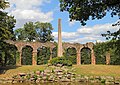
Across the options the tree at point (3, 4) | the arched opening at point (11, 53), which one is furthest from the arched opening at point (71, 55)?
the tree at point (3, 4)

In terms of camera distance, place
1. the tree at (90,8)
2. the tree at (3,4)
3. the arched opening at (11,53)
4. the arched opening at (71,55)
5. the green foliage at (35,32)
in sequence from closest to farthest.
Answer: the tree at (90,8) → the tree at (3,4) → the arched opening at (11,53) → the arched opening at (71,55) → the green foliage at (35,32)

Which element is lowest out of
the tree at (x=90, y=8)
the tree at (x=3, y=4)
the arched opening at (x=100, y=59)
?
the arched opening at (x=100, y=59)

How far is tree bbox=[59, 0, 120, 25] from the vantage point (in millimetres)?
7945

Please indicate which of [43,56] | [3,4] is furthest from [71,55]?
[3,4]

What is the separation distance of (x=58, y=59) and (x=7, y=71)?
848cm

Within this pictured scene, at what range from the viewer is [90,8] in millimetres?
7988

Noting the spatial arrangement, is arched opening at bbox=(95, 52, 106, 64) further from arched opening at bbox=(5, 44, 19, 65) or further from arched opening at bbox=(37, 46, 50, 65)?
arched opening at bbox=(5, 44, 19, 65)

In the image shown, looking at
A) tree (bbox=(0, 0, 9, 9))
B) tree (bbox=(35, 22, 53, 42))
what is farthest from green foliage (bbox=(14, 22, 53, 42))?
tree (bbox=(0, 0, 9, 9))

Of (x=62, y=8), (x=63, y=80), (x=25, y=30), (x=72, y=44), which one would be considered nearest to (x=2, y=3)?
(x=63, y=80)

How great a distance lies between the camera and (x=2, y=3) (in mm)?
31375

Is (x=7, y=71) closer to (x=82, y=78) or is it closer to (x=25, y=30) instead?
(x=82, y=78)

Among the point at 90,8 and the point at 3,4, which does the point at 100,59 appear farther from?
the point at 90,8

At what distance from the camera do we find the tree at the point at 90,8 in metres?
7.95

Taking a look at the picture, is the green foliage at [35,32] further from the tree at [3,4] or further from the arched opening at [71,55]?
the tree at [3,4]
